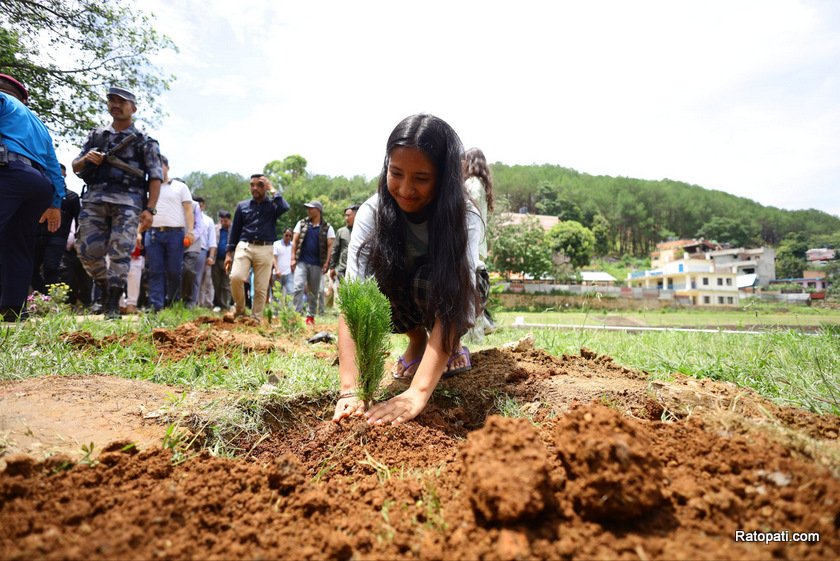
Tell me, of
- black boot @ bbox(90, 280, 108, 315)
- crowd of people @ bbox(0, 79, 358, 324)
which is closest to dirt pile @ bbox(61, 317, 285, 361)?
crowd of people @ bbox(0, 79, 358, 324)

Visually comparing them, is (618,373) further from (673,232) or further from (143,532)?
(673,232)

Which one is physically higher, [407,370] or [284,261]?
[284,261]

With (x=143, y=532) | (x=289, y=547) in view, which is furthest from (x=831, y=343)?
(x=143, y=532)

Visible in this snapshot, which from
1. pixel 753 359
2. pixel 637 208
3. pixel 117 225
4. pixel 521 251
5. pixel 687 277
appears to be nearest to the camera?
pixel 753 359

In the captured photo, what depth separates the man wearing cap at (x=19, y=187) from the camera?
3365 millimetres

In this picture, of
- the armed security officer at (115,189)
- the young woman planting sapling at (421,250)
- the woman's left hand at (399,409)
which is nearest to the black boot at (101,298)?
the armed security officer at (115,189)

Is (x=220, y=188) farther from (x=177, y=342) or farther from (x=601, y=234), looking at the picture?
(x=177, y=342)

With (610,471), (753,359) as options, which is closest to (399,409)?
(610,471)

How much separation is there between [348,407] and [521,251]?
38248 millimetres

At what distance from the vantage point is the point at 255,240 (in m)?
6.01

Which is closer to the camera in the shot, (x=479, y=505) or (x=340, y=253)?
(x=479, y=505)

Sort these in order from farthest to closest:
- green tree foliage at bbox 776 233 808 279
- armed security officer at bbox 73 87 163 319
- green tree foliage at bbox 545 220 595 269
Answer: green tree foliage at bbox 545 220 595 269
green tree foliage at bbox 776 233 808 279
armed security officer at bbox 73 87 163 319

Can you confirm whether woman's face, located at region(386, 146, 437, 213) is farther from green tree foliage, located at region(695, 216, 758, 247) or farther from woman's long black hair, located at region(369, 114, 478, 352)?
green tree foliage, located at region(695, 216, 758, 247)

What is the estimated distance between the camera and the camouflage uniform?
14.9 ft
